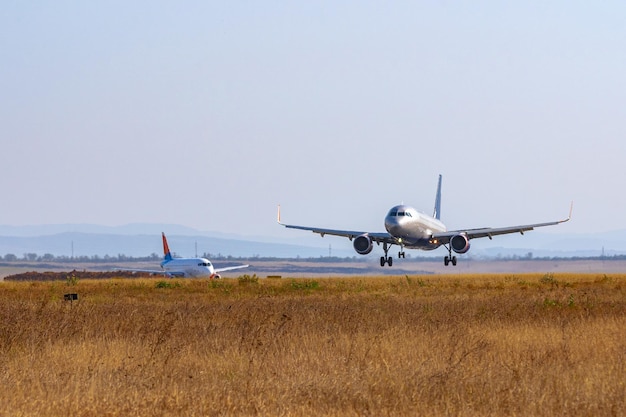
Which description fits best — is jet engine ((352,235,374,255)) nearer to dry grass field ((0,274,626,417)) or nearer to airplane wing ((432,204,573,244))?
airplane wing ((432,204,573,244))

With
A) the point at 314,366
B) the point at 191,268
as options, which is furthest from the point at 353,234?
the point at 314,366

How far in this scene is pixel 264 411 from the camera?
11797 millimetres

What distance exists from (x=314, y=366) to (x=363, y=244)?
60545 mm

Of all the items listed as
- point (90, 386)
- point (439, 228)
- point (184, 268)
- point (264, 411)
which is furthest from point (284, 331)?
point (184, 268)

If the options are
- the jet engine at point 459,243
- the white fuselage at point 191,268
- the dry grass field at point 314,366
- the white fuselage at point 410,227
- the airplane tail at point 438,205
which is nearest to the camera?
the dry grass field at point 314,366

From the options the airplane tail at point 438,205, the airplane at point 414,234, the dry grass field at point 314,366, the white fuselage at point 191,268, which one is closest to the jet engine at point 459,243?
the airplane at point 414,234

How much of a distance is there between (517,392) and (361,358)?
439cm

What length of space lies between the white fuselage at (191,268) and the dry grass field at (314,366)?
2758 inches

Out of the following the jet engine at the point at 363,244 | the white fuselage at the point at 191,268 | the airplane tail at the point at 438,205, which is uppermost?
the airplane tail at the point at 438,205

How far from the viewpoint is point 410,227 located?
69.9 meters

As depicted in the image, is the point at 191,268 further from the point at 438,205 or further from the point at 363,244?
the point at 438,205

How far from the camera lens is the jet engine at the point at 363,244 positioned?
76062 mm

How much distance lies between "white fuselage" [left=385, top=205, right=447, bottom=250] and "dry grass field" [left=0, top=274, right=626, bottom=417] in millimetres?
43103

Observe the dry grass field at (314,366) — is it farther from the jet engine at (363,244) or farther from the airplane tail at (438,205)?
the airplane tail at (438,205)
